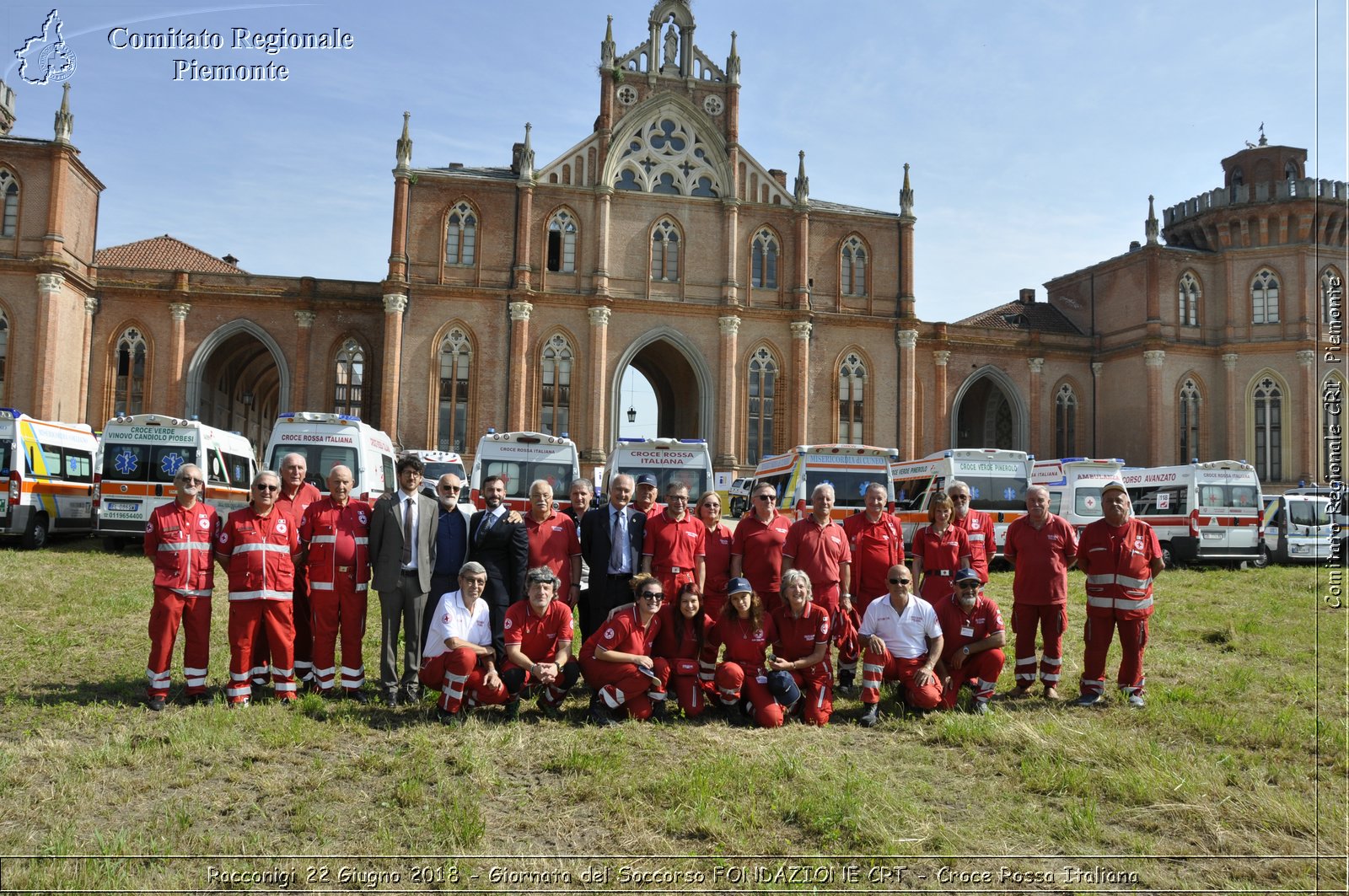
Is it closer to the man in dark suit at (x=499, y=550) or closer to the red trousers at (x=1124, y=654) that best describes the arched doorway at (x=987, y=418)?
the red trousers at (x=1124, y=654)

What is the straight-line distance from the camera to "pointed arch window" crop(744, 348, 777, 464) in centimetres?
3544

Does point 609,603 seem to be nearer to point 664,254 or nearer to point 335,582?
point 335,582

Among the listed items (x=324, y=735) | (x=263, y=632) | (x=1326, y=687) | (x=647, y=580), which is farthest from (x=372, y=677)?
(x=1326, y=687)

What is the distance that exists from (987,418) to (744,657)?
39628mm

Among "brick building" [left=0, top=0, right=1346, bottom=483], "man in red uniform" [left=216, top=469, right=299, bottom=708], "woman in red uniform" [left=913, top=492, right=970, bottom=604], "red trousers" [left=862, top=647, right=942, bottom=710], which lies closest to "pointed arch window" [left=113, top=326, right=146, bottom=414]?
"brick building" [left=0, top=0, right=1346, bottom=483]

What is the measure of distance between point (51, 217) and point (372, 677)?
31.3 metres

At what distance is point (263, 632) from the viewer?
7.54m

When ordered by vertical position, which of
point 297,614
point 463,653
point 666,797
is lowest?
point 666,797

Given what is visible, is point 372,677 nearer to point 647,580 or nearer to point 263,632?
point 263,632

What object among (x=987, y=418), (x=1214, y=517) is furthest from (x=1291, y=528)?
(x=987, y=418)

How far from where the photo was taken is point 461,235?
33969 mm

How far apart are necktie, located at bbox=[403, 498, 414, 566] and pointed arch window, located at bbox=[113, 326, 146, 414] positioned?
31.3m

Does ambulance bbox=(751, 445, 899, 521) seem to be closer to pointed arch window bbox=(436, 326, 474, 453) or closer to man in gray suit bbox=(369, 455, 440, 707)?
man in gray suit bbox=(369, 455, 440, 707)

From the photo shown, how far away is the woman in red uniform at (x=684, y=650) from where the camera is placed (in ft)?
23.7
